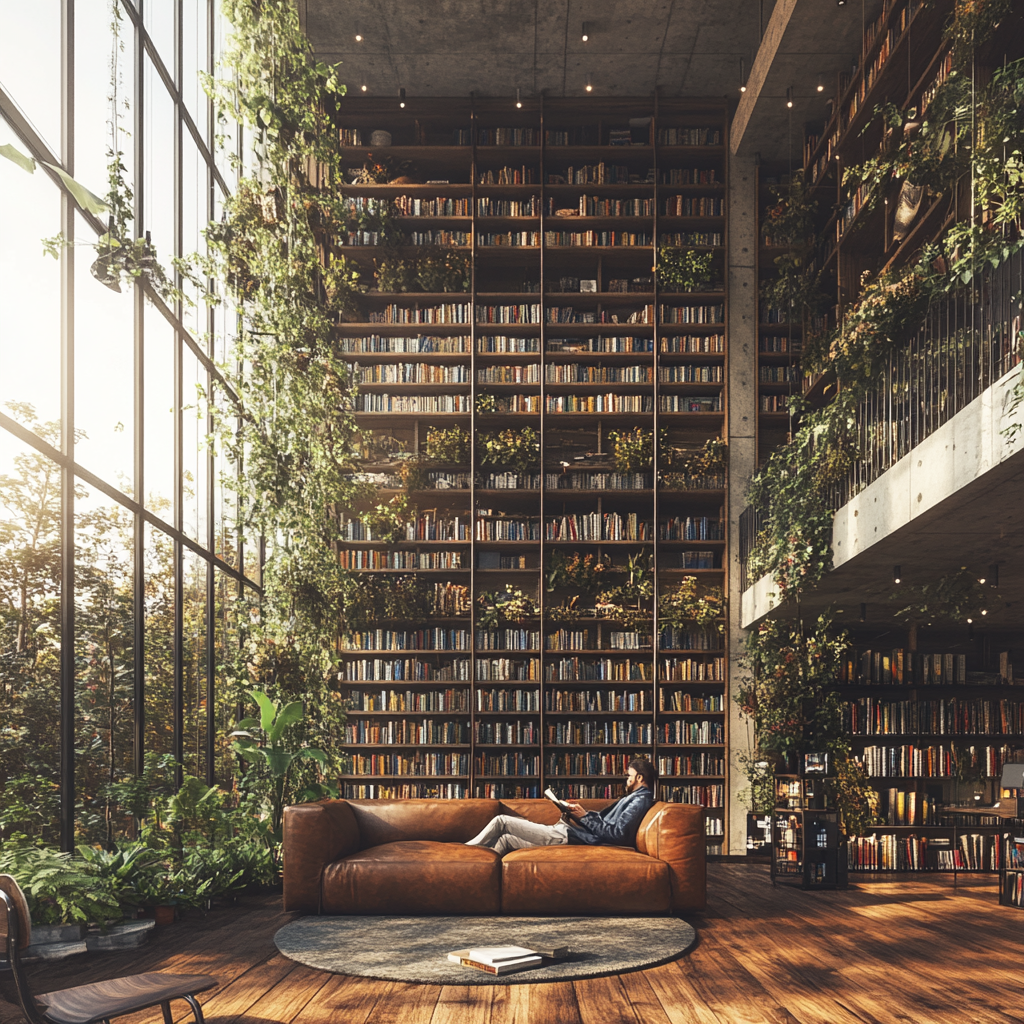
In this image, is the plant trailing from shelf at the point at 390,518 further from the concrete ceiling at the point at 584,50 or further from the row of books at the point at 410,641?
the concrete ceiling at the point at 584,50

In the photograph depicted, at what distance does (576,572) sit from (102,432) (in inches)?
204

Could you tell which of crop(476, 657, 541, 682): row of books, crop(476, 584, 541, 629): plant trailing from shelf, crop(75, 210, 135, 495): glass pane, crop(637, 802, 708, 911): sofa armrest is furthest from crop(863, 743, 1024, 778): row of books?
crop(75, 210, 135, 495): glass pane

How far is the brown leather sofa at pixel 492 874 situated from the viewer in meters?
5.66

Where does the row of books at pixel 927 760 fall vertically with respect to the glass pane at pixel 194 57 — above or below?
below

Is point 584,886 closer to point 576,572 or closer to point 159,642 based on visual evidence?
point 159,642

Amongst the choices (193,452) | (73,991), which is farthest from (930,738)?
(73,991)

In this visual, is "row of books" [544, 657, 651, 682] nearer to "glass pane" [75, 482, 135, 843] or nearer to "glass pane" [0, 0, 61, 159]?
"glass pane" [75, 482, 135, 843]

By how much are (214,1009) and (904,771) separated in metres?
6.61

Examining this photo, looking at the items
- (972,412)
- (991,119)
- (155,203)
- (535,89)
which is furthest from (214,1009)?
(535,89)

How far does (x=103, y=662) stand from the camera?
5355 mm

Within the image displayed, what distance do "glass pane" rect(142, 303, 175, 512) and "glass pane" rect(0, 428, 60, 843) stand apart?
59.7 inches

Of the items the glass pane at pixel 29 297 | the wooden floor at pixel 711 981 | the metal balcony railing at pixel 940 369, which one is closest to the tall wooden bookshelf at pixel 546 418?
the metal balcony railing at pixel 940 369

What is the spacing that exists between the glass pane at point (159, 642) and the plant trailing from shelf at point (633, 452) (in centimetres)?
458

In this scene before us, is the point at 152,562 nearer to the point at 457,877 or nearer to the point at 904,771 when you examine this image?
the point at 457,877
